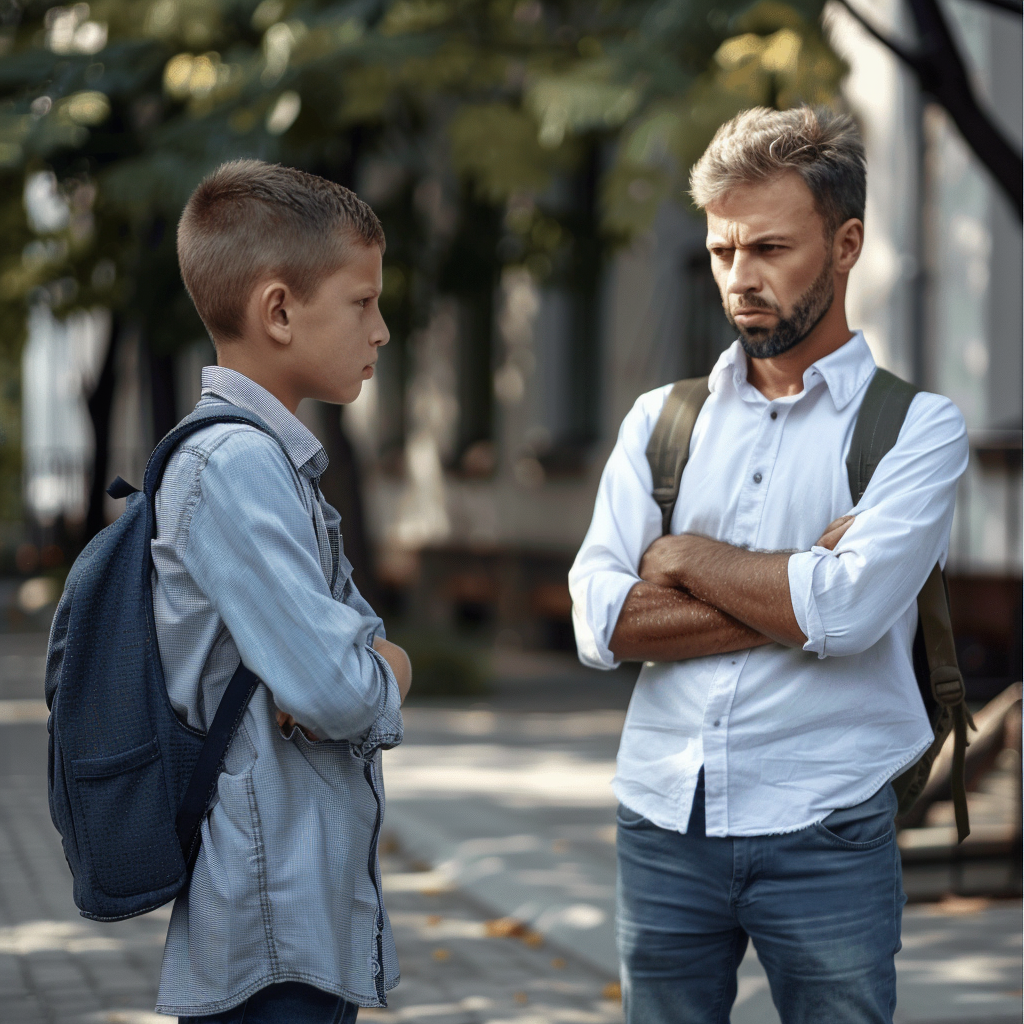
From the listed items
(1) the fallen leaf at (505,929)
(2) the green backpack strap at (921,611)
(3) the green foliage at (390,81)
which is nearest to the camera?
(2) the green backpack strap at (921,611)

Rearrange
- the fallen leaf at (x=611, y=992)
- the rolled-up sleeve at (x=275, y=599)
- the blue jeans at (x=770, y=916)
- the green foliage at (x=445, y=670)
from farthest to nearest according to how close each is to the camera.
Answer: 1. the green foliage at (x=445, y=670)
2. the fallen leaf at (x=611, y=992)
3. the blue jeans at (x=770, y=916)
4. the rolled-up sleeve at (x=275, y=599)

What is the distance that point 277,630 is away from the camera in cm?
197

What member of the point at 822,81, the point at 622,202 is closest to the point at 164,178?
the point at 622,202

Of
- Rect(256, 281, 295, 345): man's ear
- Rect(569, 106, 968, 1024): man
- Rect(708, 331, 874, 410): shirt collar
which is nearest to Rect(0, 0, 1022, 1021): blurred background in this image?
Rect(569, 106, 968, 1024): man

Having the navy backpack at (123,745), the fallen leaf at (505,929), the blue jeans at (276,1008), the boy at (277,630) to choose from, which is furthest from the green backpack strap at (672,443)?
the fallen leaf at (505,929)

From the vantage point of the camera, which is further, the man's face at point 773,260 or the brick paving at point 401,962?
the brick paving at point 401,962

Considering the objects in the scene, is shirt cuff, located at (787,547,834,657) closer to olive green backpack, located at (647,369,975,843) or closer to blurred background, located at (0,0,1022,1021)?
olive green backpack, located at (647,369,975,843)

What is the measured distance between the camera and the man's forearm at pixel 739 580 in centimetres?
247

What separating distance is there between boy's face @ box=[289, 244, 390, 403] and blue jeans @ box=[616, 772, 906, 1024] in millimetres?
908

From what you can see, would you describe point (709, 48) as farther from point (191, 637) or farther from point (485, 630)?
point (485, 630)

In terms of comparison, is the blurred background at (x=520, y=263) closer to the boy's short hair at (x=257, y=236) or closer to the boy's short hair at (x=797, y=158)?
the boy's short hair at (x=797, y=158)

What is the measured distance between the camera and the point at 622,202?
6.31 metres

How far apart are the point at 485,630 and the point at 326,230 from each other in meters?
15.2

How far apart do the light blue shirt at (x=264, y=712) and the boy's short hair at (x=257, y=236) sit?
0.21 meters
